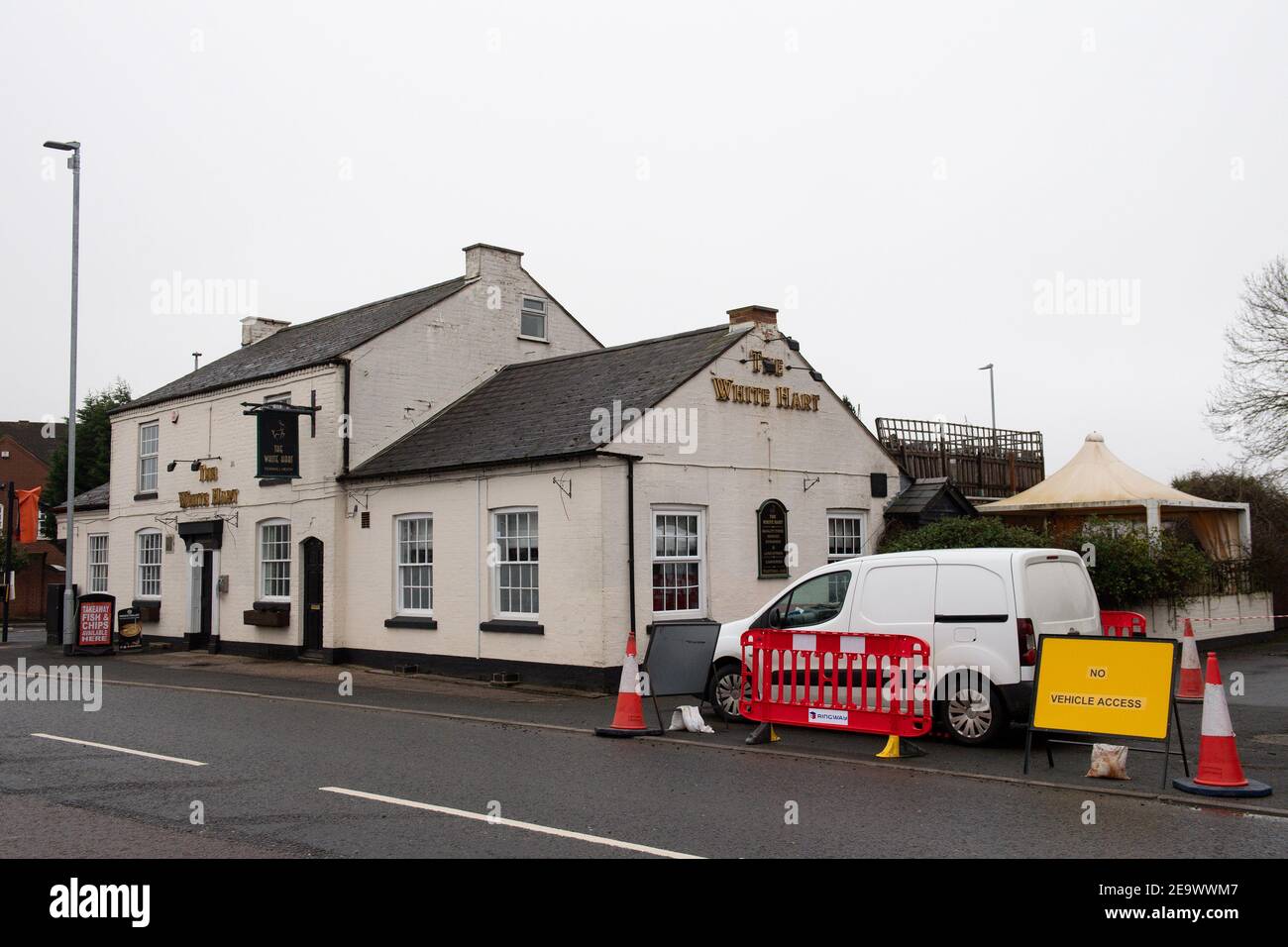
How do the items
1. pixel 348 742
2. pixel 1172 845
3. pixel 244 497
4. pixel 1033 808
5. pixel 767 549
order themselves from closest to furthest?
pixel 1172 845
pixel 1033 808
pixel 348 742
pixel 767 549
pixel 244 497

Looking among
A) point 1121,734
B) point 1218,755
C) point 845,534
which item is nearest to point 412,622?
point 845,534

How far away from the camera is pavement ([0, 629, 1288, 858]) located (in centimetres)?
728

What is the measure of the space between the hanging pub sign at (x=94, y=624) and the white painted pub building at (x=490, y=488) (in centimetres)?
131

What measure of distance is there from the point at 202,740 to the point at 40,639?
23511mm

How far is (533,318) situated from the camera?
25781mm

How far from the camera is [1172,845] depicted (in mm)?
7168

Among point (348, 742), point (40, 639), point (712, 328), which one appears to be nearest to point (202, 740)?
point (348, 742)

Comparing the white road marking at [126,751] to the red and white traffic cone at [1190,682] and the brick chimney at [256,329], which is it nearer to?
the red and white traffic cone at [1190,682]

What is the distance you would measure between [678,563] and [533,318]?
9.58m

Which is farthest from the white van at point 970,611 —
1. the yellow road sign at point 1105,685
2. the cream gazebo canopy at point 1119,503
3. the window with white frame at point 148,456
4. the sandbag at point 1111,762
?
the window with white frame at point 148,456

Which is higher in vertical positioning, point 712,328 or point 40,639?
point 712,328

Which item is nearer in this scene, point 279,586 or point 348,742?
point 348,742
